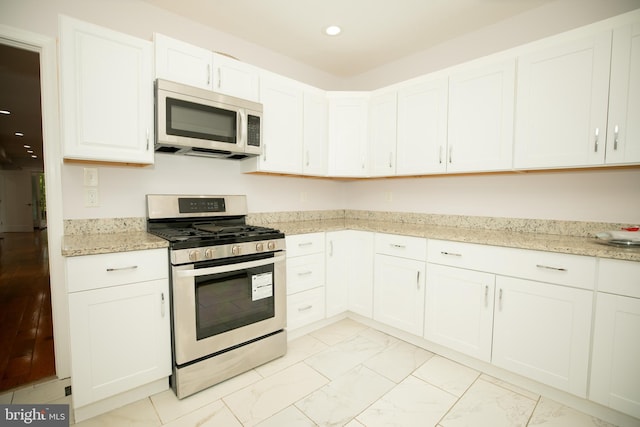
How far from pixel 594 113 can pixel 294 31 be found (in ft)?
7.30

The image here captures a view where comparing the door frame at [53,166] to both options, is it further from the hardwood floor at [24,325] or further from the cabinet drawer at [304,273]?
the cabinet drawer at [304,273]

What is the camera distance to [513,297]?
1.79m

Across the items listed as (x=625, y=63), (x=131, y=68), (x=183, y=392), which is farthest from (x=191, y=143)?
(x=625, y=63)

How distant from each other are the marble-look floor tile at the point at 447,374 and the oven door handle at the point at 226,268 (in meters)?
1.23

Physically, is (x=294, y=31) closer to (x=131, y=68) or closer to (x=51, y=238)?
(x=131, y=68)

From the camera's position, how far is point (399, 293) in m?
2.37

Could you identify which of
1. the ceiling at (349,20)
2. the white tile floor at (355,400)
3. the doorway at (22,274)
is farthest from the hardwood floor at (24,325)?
the ceiling at (349,20)

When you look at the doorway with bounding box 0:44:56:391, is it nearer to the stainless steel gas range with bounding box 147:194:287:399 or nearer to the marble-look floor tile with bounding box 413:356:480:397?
the stainless steel gas range with bounding box 147:194:287:399

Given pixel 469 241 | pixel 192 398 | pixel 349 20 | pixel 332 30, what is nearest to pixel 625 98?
pixel 469 241

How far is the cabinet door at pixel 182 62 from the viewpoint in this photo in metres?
1.88

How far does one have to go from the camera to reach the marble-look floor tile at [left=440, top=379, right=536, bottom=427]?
1.52 metres

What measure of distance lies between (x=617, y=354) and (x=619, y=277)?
0.39 meters

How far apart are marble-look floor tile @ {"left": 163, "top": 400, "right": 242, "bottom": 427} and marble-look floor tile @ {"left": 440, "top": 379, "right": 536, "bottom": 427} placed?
3.65ft

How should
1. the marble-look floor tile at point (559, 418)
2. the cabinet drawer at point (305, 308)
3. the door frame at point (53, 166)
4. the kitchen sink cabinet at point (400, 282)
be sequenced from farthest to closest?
the cabinet drawer at point (305, 308) → the kitchen sink cabinet at point (400, 282) → the door frame at point (53, 166) → the marble-look floor tile at point (559, 418)
